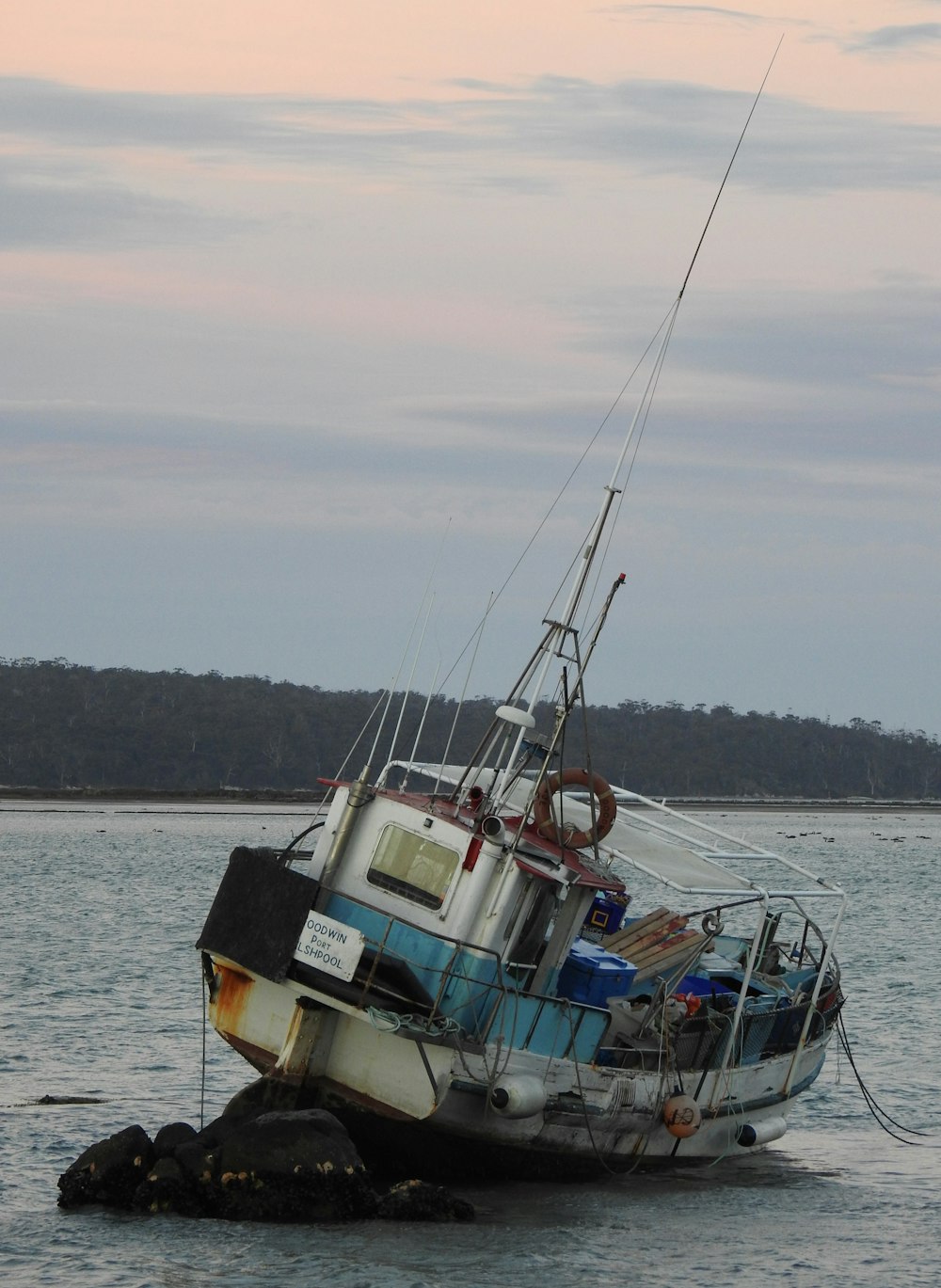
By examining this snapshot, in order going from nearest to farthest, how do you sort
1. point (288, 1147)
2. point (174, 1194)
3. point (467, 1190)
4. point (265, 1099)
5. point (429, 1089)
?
1. point (288, 1147)
2. point (174, 1194)
3. point (429, 1089)
4. point (265, 1099)
5. point (467, 1190)

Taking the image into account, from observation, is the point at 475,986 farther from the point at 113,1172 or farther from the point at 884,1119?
the point at 884,1119

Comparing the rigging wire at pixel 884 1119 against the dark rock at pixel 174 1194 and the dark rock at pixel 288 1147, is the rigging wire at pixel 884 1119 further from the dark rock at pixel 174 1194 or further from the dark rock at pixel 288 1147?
the dark rock at pixel 174 1194

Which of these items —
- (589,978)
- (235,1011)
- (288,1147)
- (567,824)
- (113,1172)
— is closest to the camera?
(288,1147)

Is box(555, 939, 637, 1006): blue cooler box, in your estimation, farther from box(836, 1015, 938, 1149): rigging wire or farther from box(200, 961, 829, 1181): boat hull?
box(836, 1015, 938, 1149): rigging wire

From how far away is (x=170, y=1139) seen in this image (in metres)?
17.8

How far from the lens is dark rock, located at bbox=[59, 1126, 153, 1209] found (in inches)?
695

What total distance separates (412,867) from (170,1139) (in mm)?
3697

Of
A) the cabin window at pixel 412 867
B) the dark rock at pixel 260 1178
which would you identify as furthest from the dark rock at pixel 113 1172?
the cabin window at pixel 412 867

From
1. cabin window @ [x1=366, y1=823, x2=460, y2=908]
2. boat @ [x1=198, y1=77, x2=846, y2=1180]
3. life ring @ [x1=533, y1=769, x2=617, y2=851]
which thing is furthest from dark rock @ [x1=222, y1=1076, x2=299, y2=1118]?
life ring @ [x1=533, y1=769, x2=617, y2=851]

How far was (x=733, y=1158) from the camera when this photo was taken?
22266 millimetres

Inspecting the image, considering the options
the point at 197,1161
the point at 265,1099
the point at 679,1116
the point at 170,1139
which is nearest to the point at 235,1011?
the point at 265,1099

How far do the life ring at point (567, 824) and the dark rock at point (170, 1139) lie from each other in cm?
493

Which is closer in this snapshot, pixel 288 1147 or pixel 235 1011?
pixel 288 1147

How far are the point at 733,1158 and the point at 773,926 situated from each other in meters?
3.55
